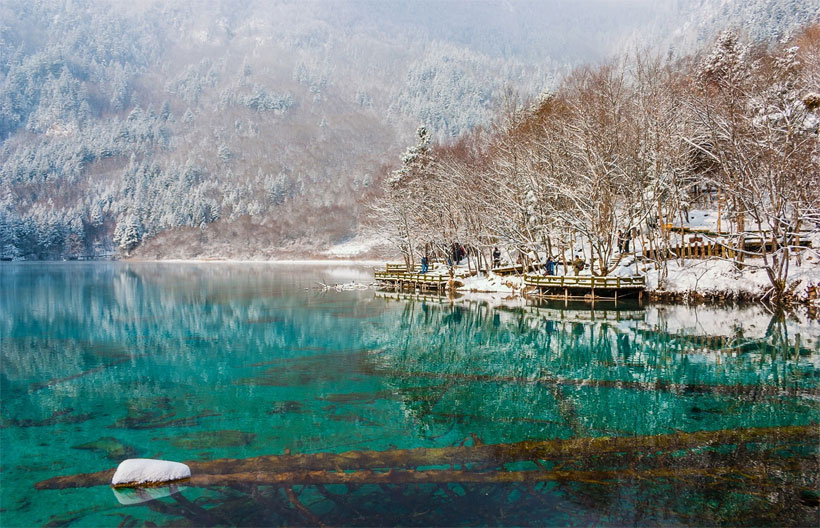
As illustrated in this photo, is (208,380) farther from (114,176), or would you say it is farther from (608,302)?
(114,176)

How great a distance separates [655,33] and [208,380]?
201 meters

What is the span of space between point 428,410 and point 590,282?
24.6 metres

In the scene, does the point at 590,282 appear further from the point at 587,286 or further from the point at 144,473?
the point at 144,473

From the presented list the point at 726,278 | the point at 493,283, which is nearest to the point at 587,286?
the point at 726,278

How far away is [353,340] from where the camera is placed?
21375 mm

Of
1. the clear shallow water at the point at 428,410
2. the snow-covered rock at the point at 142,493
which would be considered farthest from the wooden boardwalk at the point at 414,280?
the snow-covered rock at the point at 142,493

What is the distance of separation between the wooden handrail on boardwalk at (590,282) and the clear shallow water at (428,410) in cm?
600

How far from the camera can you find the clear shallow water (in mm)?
7254

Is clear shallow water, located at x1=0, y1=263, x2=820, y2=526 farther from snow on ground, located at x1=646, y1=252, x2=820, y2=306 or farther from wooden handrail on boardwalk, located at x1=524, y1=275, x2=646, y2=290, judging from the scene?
wooden handrail on boardwalk, located at x1=524, y1=275, x2=646, y2=290

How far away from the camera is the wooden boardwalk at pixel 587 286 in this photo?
3278cm

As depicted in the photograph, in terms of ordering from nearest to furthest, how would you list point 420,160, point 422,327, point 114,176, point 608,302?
point 422,327 → point 608,302 → point 420,160 → point 114,176

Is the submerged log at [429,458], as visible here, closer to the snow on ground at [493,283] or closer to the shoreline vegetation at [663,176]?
the shoreline vegetation at [663,176]

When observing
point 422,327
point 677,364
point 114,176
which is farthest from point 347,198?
point 677,364

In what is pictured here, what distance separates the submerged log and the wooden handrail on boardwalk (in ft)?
76.4
